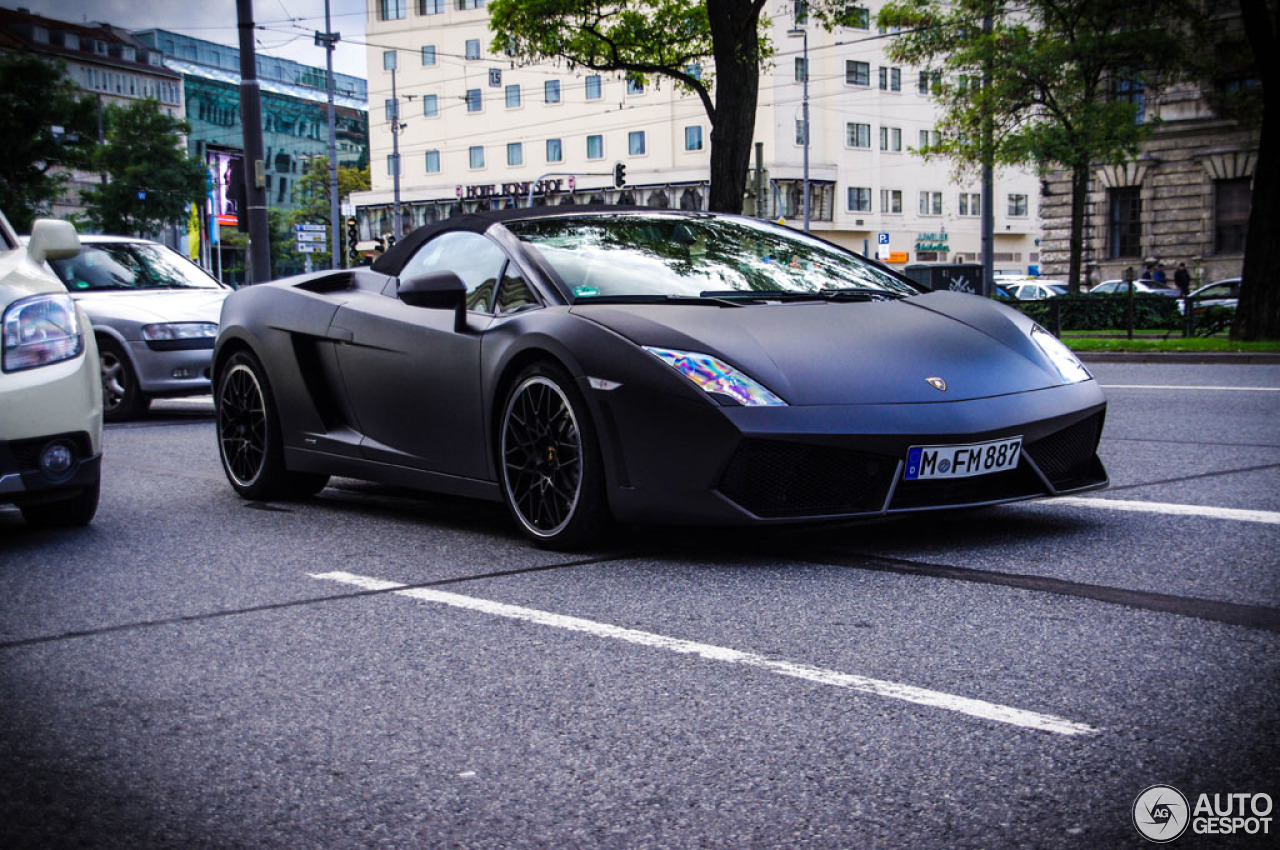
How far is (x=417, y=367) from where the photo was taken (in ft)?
19.5

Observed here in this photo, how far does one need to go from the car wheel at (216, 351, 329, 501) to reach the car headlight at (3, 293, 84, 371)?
1.11 meters

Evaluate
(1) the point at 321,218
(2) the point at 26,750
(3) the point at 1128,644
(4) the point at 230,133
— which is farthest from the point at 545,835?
(4) the point at 230,133

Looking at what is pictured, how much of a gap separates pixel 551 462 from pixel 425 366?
93 centimetres

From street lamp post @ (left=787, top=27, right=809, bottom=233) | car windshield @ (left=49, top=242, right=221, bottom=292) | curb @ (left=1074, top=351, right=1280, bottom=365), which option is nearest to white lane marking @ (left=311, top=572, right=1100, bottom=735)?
car windshield @ (left=49, top=242, right=221, bottom=292)

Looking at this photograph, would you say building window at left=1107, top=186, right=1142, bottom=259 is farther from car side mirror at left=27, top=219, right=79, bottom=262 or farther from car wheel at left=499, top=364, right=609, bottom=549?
car wheel at left=499, top=364, right=609, bottom=549

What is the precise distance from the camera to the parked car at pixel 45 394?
5637 millimetres

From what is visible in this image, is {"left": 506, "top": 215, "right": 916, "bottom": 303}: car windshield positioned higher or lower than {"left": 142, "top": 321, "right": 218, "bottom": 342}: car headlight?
higher

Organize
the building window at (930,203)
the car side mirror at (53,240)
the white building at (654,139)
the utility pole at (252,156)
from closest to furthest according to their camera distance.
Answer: the car side mirror at (53,240), the utility pole at (252,156), the white building at (654,139), the building window at (930,203)

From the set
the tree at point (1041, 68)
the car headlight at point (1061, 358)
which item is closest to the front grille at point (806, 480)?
the car headlight at point (1061, 358)

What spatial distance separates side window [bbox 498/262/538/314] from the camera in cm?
555

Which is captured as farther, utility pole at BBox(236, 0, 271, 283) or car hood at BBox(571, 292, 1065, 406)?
utility pole at BBox(236, 0, 271, 283)

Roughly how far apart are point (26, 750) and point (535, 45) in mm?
25546

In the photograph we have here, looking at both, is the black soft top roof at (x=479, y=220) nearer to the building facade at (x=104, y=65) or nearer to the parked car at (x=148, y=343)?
the parked car at (x=148, y=343)

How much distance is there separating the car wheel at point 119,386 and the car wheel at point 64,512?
617 cm
